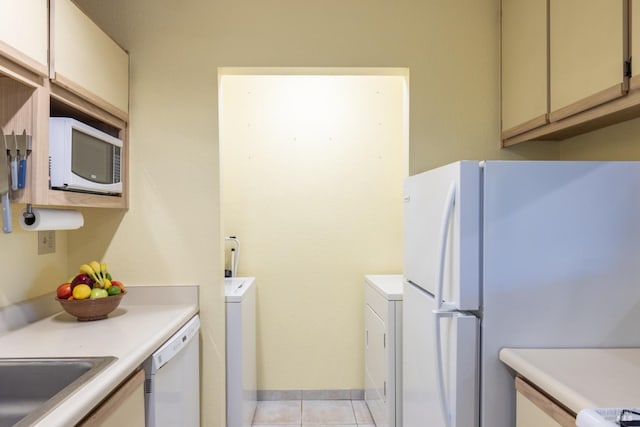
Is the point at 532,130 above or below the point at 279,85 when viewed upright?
below

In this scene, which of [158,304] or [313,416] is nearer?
[158,304]

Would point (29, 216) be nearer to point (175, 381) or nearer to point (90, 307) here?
point (90, 307)

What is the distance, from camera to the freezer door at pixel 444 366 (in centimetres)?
141

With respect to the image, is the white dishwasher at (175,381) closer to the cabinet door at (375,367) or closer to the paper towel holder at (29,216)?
the paper towel holder at (29,216)

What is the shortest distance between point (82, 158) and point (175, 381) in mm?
961

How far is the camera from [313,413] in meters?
2.92

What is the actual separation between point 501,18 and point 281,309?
227cm

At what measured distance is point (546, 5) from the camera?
173 centimetres

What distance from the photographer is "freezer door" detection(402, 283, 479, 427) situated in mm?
1409

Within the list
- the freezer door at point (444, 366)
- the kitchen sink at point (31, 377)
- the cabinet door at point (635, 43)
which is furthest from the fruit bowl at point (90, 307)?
the cabinet door at point (635, 43)

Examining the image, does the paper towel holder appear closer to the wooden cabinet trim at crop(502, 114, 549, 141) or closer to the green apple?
the green apple

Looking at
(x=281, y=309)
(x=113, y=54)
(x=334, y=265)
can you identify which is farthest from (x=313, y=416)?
(x=113, y=54)

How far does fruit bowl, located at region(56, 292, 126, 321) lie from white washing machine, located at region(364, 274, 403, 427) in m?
1.34

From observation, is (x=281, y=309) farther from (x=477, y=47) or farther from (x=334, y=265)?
(x=477, y=47)
